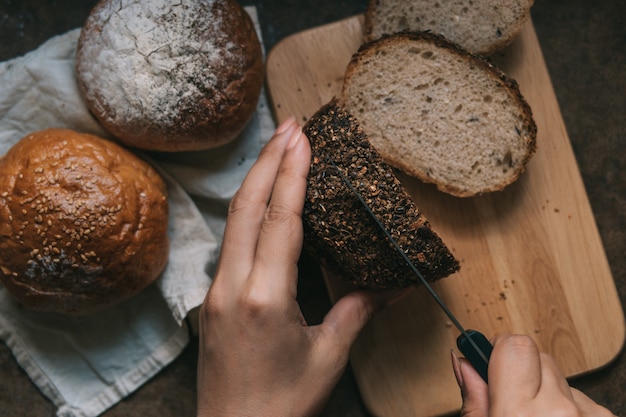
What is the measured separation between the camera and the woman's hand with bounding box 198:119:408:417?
1.61 m

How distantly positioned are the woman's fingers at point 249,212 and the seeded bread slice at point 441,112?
0.39 m

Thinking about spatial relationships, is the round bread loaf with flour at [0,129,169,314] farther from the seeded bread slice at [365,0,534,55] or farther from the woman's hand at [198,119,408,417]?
the seeded bread slice at [365,0,534,55]

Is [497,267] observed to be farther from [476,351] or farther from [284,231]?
[284,231]

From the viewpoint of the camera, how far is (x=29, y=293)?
6.31 ft

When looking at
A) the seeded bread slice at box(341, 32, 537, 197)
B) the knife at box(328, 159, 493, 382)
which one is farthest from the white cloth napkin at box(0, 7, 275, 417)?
the knife at box(328, 159, 493, 382)

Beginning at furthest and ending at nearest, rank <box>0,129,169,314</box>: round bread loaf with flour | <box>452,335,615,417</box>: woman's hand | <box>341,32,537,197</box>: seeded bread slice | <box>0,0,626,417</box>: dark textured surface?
<box>0,0,626,417</box>: dark textured surface, <box>341,32,537,197</box>: seeded bread slice, <box>0,129,169,314</box>: round bread loaf with flour, <box>452,335,615,417</box>: woman's hand

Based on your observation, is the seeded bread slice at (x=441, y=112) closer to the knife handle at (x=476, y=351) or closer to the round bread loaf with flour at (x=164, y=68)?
the round bread loaf with flour at (x=164, y=68)

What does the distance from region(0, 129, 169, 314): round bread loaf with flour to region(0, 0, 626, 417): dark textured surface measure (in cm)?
44

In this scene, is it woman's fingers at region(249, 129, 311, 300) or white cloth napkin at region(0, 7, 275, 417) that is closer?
woman's fingers at region(249, 129, 311, 300)

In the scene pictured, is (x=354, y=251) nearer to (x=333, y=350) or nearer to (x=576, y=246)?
(x=333, y=350)

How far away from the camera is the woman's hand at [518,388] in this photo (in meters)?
1.51

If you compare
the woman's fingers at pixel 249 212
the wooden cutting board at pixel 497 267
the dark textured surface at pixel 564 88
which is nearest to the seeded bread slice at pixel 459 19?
the wooden cutting board at pixel 497 267

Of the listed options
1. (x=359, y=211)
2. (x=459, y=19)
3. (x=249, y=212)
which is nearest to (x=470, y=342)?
(x=359, y=211)

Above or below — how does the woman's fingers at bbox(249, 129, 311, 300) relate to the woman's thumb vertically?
above
